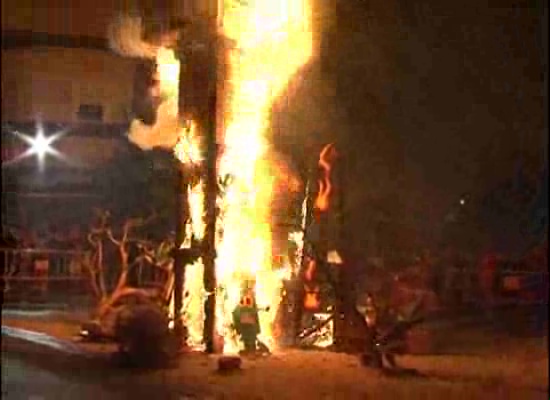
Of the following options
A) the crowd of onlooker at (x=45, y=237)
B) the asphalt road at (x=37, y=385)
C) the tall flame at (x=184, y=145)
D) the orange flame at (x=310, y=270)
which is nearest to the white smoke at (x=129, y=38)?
the tall flame at (x=184, y=145)

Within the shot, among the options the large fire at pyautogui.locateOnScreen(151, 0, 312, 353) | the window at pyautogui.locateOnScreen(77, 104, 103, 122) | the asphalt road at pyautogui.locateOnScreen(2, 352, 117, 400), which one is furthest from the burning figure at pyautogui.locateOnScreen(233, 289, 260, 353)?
the window at pyautogui.locateOnScreen(77, 104, 103, 122)

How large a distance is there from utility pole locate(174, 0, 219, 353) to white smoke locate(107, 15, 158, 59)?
0.06 m

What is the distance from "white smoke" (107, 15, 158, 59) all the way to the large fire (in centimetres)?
3

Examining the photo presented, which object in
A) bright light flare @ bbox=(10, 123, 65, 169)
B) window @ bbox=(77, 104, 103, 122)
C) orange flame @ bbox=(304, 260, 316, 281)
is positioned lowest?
orange flame @ bbox=(304, 260, 316, 281)

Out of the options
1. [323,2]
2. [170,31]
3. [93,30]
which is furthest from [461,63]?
[93,30]

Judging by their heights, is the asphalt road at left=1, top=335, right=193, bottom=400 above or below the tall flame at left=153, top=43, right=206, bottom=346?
below

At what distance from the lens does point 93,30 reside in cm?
143

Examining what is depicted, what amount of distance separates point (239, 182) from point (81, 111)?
29cm

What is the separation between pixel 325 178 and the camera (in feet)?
4.49

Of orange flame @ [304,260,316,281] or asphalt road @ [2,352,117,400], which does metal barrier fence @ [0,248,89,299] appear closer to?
asphalt road @ [2,352,117,400]

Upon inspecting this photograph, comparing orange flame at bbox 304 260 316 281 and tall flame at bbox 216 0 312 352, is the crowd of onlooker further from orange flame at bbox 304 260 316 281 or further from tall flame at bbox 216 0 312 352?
orange flame at bbox 304 260 316 281

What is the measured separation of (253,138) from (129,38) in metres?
0.28

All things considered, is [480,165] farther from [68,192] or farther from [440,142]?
[68,192]

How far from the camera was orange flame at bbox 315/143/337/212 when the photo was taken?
4.48ft
